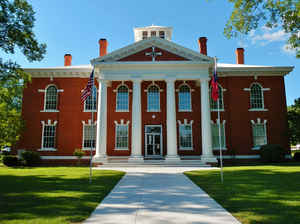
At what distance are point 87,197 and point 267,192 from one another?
6067mm

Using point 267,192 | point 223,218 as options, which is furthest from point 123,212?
point 267,192

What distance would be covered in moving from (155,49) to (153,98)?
4.68 m

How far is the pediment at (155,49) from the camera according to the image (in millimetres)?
21641

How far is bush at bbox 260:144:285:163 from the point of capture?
20.4 metres

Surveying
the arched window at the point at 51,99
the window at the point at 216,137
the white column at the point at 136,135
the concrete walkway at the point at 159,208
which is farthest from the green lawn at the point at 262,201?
the arched window at the point at 51,99

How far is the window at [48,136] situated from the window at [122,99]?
6705mm

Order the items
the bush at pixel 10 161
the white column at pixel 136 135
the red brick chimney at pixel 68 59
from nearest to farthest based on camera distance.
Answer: the white column at pixel 136 135 < the bush at pixel 10 161 < the red brick chimney at pixel 68 59

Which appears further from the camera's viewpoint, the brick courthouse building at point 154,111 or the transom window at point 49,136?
the transom window at point 49,136

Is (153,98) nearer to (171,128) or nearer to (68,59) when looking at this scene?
(171,128)

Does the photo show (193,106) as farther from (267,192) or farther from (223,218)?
(223,218)

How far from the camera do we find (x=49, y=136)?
23.2 metres

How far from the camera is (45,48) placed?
16.4 meters

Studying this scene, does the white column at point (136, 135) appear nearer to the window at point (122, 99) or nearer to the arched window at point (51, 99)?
the window at point (122, 99)

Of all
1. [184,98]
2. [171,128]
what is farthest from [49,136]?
[184,98]
